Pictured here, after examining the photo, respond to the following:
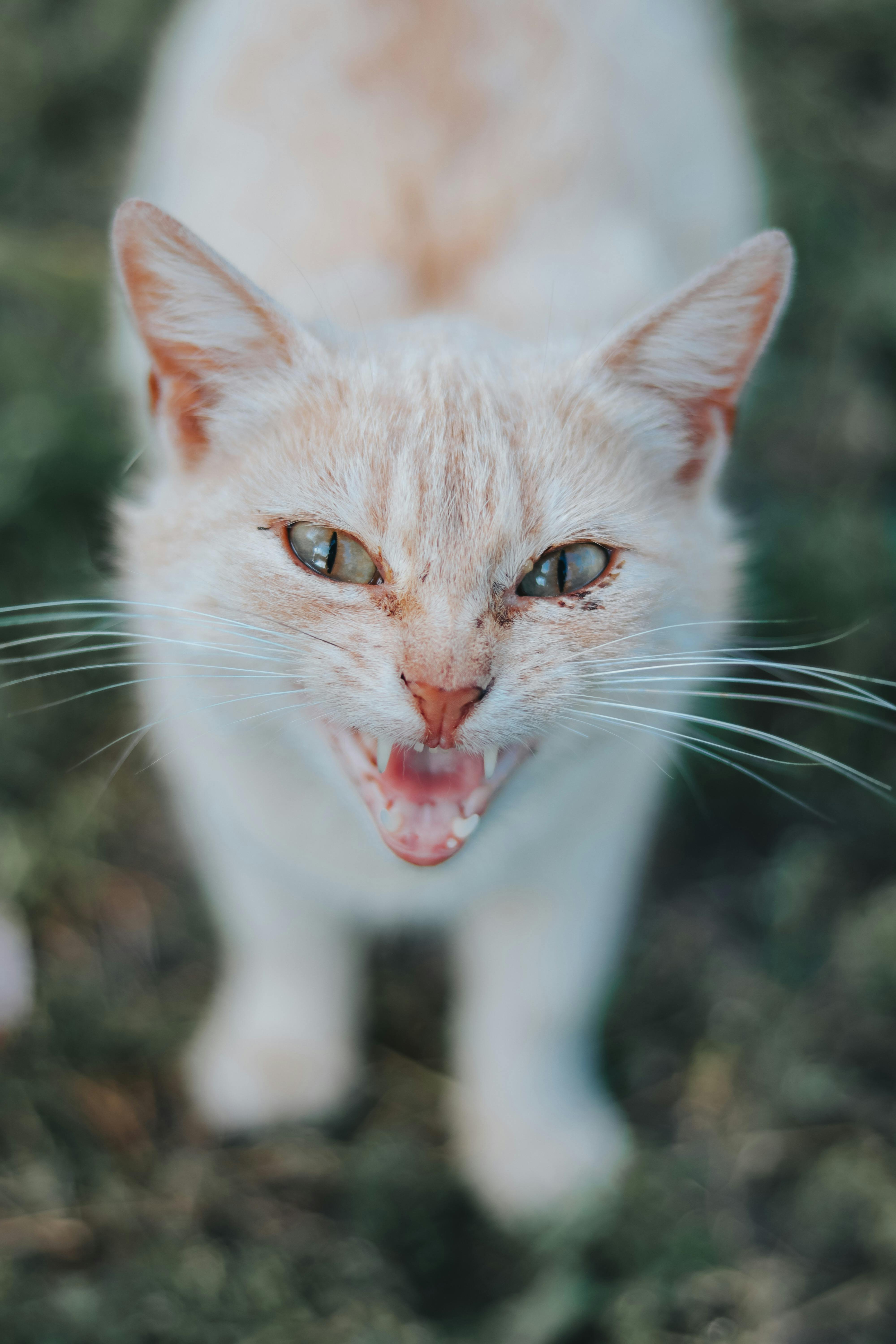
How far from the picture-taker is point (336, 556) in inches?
51.9

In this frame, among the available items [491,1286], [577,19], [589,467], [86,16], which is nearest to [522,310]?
[589,467]

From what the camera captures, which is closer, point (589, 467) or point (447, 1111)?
point (589, 467)

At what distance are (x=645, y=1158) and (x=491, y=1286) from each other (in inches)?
16.0

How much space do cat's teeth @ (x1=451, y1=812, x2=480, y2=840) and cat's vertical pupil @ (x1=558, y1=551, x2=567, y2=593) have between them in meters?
0.34

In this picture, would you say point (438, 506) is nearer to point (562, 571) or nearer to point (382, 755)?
point (562, 571)

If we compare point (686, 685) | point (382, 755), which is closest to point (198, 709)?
point (382, 755)

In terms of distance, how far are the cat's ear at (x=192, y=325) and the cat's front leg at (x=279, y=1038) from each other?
1.03 metres

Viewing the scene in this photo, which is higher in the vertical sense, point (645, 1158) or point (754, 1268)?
point (645, 1158)

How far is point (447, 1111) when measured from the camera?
217 centimetres

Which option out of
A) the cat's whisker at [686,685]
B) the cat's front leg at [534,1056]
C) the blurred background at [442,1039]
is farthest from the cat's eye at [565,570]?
the blurred background at [442,1039]

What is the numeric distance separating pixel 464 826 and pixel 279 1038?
1.09 metres

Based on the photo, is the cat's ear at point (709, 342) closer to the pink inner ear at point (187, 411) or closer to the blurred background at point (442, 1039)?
the pink inner ear at point (187, 411)

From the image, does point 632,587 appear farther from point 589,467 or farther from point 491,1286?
point 491,1286

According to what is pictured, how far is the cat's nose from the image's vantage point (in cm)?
121
